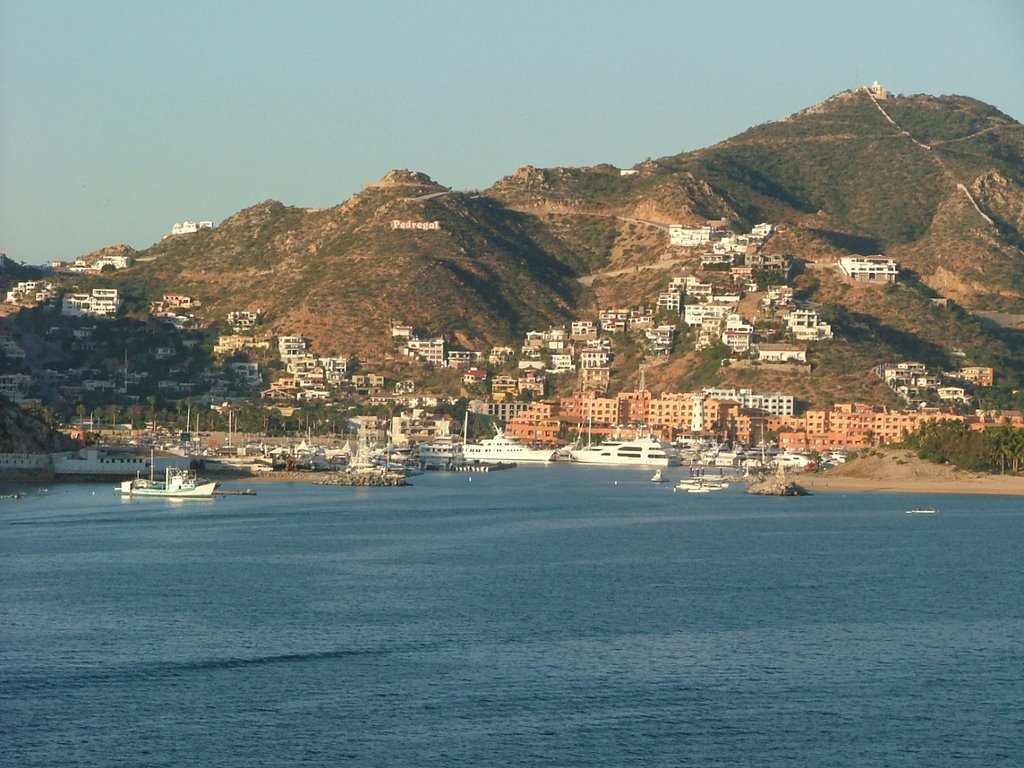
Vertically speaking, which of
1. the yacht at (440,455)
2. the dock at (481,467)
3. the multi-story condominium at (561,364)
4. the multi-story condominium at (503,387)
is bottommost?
the dock at (481,467)

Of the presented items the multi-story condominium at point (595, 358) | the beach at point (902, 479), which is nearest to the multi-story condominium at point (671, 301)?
the multi-story condominium at point (595, 358)

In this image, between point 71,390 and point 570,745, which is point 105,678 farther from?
point 71,390

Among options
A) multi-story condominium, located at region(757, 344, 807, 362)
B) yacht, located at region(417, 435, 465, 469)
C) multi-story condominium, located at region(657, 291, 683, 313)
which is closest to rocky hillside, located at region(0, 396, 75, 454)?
yacht, located at region(417, 435, 465, 469)

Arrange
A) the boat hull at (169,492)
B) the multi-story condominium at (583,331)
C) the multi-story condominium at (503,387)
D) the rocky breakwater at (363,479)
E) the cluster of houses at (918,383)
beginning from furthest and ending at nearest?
the multi-story condominium at (583,331)
the multi-story condominium at (503,387)
the cluster of houses at (918,383)
the rocky breakwater at (363,479)
the boat hull at (169,492)

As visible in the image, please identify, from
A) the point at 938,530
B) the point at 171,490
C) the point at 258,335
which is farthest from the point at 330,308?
the point at 938,530

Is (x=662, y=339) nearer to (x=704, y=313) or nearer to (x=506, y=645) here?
(x=704, y=313)

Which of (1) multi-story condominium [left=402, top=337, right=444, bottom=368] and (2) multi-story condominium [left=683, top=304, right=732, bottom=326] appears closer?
(2) multi-story condominium [left=683, top=304, right=732, bottom=326]

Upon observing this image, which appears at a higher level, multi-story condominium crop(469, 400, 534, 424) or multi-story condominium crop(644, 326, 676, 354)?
multi-story condominium crop(644, 326, 676, 354)

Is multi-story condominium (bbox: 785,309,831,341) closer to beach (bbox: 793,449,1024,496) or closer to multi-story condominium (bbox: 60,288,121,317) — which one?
beach (bbox: 793,449,1024,496)

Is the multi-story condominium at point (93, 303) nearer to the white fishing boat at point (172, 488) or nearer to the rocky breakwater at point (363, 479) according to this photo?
the rocky breakwater at point (363, 479)
